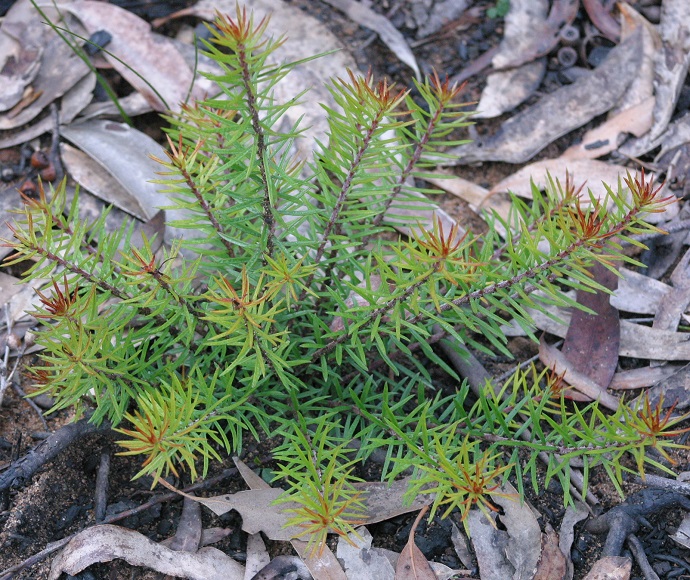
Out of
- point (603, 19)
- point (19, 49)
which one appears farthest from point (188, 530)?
point (603, 19)

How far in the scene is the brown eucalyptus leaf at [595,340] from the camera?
282 cm

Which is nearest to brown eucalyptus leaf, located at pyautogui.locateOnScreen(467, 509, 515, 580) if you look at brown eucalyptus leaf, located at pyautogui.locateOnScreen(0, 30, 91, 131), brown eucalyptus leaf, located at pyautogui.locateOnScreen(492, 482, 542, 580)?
brown eucalyptus leaf, located at pyautogui.locateOnScreen(492, 482, 542, 580)

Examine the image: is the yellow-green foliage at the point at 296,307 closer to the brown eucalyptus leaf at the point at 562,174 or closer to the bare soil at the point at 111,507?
the bare soil at the point at 111,507

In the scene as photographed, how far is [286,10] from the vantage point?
3957 mm

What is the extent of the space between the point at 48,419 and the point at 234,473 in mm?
782

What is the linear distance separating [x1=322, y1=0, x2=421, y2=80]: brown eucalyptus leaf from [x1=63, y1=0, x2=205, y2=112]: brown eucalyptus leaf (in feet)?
3.17

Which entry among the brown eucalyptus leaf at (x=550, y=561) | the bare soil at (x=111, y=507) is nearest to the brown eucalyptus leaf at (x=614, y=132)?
the bare soil at (x=111, y=507)

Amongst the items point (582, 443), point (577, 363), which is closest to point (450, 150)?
point (577, 363)

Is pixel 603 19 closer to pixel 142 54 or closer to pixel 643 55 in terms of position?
pixel 643 55

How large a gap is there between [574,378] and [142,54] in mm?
2656

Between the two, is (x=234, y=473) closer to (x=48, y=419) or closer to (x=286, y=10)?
(x=48, y=419)

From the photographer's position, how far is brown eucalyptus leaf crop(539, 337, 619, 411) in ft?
9.08

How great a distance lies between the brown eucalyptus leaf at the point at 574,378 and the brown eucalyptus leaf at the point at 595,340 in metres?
0.02

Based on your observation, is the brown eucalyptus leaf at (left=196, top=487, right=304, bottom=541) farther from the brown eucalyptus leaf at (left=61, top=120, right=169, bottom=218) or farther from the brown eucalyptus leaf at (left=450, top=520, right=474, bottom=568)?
the brown eucalyptus leaf at (left=61, top=120, right=169, bottom=218)
